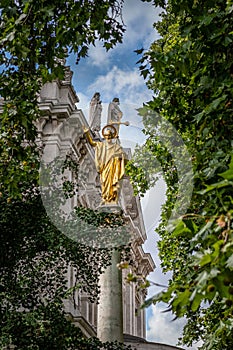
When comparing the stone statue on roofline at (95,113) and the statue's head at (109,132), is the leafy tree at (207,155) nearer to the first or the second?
the statue's head at (109,132)

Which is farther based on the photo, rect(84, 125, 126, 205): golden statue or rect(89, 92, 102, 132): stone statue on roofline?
rect(89, 92, 102, 132): stone statue on roofline

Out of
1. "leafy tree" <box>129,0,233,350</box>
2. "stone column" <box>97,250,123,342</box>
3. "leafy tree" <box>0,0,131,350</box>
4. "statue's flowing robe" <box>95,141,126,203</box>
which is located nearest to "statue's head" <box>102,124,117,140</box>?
"statue's flowing robe" <box>95,141,126,203</box>

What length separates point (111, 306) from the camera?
1553 cm

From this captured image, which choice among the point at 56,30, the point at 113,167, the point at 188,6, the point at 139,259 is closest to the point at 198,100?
the point at 188,6

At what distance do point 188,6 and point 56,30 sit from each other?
1894mm

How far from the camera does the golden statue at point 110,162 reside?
16.9 m

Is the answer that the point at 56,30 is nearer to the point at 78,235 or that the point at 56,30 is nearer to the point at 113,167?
the point at 78,235

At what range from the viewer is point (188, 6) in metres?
8.52

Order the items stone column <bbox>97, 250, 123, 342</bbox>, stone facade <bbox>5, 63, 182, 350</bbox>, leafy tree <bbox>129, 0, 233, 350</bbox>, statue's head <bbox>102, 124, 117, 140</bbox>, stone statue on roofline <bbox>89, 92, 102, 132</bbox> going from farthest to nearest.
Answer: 1. stone statue on roofline <bbox>89, 92, 102, 132</bbox>
2. stone facade <bbox>5, 63, 182, 350</bbox>
3. statue's head <bbox>102, 124, 117, 140</bbox>
4. stone column <bbox>97, 250, 123, 342</bbox>
5. leafy tree <bbox>129, 0, 233, 350</bbox>

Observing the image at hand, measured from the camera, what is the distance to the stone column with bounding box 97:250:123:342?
15.3 m

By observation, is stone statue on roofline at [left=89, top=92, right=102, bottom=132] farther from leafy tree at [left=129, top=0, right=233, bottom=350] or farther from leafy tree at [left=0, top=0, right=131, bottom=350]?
leafy tree at [left=129, top=0, right=233, bottom=350]

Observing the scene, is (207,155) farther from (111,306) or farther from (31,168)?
(111,306)

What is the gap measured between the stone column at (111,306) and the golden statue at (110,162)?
1779mm

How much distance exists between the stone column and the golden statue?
178 centimetres
